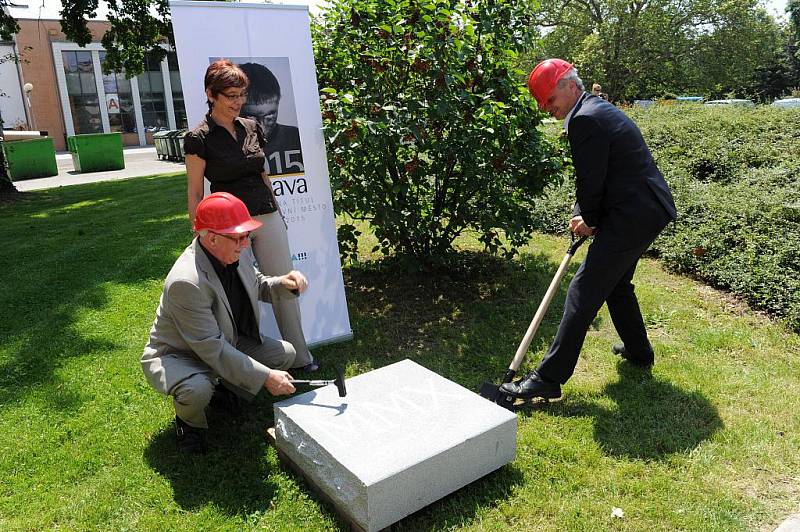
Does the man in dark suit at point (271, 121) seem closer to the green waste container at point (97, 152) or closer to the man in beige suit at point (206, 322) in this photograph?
the man in beige suit at point (206, 322)

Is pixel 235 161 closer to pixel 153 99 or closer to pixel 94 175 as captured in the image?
pixel 94 175

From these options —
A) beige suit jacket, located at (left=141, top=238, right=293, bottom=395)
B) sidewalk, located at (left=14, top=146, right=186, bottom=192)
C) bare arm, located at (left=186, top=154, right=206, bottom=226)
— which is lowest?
beige suit jacket, located at (left=141, top=238, right=293, bottom=395)

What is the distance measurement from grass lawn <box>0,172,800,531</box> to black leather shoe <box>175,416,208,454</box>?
3.5 inches

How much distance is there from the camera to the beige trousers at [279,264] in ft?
13.1

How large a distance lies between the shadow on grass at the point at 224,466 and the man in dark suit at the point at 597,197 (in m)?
1.62

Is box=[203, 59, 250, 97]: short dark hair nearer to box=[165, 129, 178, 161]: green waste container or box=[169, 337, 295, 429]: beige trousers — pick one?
box=[169, 337, 295, 429]: beige trousers

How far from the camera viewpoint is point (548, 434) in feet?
11.5

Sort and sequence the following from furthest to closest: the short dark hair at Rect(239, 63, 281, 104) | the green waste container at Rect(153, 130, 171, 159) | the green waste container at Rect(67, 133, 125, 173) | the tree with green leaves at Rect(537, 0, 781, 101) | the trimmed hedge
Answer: the tree with green leaves at Rect(537, 0, 781, 101), the green waste container at Rect(153, 130, 171, 159), the green waste container at Rect(67, 133, 125, 173), the trimmed hedge, the short dark hair at Rect(239, 63, 281, 104)

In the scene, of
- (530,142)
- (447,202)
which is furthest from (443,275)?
(530,142)

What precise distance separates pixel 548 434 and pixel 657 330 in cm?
206

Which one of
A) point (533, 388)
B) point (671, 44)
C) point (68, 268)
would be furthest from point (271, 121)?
point (671, 44)

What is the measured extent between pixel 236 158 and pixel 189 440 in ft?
5.71

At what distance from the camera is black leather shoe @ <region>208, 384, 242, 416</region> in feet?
12.3

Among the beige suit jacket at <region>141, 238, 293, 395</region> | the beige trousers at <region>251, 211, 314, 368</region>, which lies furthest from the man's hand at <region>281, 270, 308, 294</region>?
the beige trousers at <region>251, 211, 314, 368</region>
